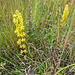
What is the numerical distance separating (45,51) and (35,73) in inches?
10.8

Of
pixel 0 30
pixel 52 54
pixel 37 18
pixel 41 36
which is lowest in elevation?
pixel 52 54

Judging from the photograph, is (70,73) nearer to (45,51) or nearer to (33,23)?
(45,51)

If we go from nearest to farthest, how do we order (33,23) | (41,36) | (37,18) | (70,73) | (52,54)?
(70,73) → (52,54) → (41,36) → (33,23) → (37,18)

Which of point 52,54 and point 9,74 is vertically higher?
point 52,54

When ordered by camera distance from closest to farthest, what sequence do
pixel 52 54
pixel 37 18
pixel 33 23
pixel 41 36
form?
1. pixel 52 54
2. pixel 41 36
3. pixel 33 23
4. pixel 37 18

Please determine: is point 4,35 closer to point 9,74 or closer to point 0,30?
point 0,30

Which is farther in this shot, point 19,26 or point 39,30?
→ point 39,30

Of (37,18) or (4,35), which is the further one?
(37,18)

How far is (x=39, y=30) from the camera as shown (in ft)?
4.08

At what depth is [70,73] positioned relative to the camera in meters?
0.89

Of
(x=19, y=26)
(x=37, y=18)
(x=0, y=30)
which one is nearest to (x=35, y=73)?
(x=19, y=26)

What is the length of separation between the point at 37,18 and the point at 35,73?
0.81m

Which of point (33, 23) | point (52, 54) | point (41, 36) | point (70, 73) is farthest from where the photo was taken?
point (33, 23)

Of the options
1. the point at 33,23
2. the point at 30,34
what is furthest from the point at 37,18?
the point at 30,34
